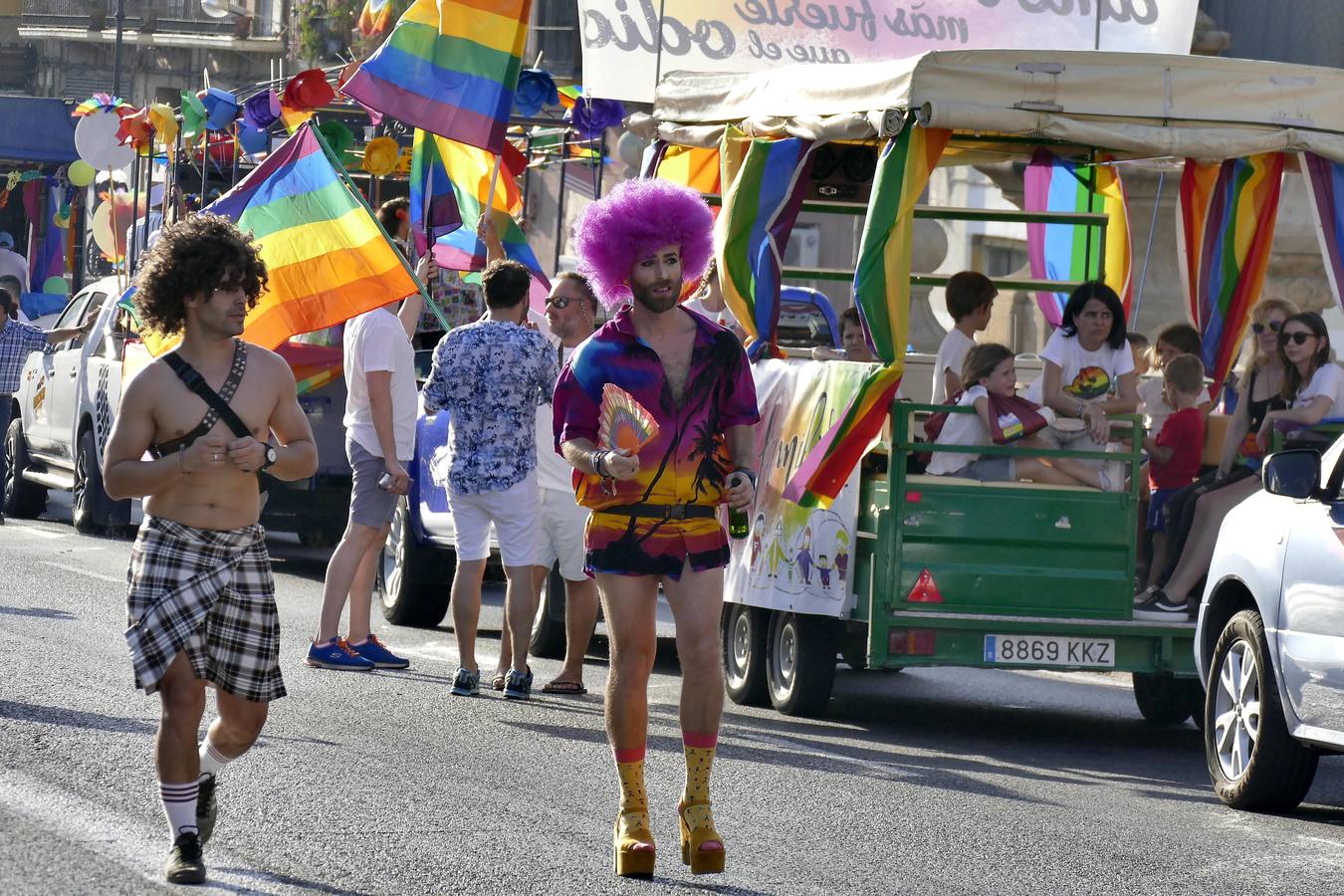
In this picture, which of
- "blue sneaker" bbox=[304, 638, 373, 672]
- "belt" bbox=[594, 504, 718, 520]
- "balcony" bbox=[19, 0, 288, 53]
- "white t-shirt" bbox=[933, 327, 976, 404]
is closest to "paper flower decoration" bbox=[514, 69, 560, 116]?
"white t-shirt" bbox=[933, 327, 976, 404]

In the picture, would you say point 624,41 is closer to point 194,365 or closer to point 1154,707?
point 1154,707

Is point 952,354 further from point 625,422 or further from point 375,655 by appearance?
point 625,422

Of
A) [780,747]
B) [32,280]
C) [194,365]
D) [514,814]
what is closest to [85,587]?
[780,747]

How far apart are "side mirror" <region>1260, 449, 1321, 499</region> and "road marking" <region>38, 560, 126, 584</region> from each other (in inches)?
318

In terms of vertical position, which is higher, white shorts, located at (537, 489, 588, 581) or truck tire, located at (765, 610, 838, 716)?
white shorts, located at (537, 489, 588, 581)

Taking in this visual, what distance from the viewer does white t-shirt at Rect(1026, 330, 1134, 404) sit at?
10391mm

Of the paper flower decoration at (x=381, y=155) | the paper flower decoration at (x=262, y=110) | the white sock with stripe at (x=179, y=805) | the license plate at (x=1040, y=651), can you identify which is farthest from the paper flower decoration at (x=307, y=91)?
the white sock with stripe at (x=179, y=805)

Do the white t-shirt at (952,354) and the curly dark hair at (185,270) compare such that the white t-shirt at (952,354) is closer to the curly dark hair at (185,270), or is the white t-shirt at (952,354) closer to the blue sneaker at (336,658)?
the blue sneaker at (336,658)

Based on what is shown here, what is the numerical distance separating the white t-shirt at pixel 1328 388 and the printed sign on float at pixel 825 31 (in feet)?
15.7

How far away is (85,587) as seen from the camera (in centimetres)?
1344

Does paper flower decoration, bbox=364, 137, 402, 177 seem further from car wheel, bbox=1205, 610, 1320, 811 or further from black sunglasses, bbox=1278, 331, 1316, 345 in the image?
car wheel, bbox=1205, 610, 1320, 811

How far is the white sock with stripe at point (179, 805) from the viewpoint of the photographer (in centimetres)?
587

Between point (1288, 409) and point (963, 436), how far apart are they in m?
1.61

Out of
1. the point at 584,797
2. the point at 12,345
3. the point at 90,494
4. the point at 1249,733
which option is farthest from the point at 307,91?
the point at 1249,733
